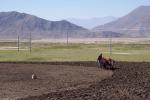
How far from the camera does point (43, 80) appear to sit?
27031mm

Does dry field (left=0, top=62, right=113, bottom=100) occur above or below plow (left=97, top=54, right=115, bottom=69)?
below

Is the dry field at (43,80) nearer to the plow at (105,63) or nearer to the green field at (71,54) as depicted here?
the plow at (105,63)

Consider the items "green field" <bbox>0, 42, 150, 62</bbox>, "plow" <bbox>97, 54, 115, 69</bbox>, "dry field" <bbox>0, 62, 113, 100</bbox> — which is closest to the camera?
"dry field" <bbox>0, 62, 113, 100</bbox>

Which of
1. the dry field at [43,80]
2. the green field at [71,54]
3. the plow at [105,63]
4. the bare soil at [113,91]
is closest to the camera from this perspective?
the bare soil at [113,91]

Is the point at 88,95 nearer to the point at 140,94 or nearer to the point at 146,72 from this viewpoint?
the point at 140,94

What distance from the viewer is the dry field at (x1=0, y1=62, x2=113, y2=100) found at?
2224 centimetres

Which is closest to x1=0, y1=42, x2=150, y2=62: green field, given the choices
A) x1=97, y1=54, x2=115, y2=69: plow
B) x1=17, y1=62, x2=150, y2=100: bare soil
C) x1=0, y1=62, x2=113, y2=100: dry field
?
x1=97, y1=54, x2=115, y2=69: plow

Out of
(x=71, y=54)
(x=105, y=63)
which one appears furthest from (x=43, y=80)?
(x=71, y=54)

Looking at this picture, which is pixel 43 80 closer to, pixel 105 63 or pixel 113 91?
pixel 113 91

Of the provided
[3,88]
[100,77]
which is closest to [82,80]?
Answer: [100,77]

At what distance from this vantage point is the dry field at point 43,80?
73.0 feet

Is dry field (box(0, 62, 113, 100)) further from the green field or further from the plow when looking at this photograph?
the green field

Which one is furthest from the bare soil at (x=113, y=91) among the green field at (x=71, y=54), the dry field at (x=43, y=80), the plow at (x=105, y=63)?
the green field at (x=71, y=54)

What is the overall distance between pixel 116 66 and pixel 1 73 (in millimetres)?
10060
